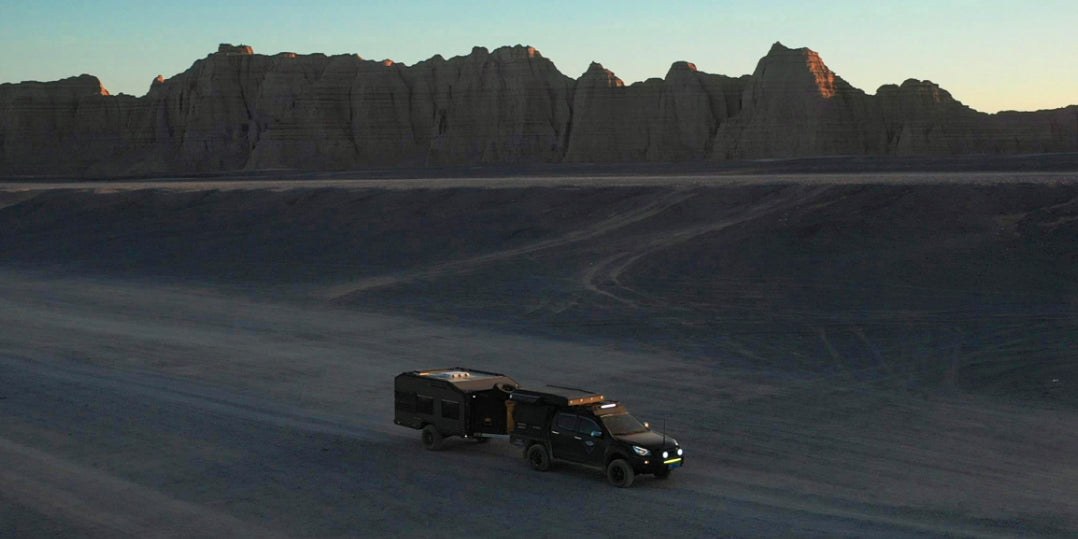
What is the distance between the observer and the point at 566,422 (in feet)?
51.3

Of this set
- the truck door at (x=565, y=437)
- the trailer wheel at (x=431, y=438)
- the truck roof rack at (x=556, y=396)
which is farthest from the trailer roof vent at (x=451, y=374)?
the truck door at (x=565, y=437)

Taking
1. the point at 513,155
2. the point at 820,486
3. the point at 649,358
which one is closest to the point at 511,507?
the point at 820,486

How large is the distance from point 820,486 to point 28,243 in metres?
47.1

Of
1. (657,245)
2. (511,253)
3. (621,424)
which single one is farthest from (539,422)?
(511,253)

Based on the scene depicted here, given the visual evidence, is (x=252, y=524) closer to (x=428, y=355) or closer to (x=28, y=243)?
(x=428, y=355)

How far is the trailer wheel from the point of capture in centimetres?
1689

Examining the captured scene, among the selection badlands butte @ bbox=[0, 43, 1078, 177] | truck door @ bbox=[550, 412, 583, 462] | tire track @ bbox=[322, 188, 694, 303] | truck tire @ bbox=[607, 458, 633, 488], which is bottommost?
truck tire @ bbox=[607, 458, 633, 488]

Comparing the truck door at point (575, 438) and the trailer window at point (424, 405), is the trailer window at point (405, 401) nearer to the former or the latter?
the trailer window at point (424, 405)

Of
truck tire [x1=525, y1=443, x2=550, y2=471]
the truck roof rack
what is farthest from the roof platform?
truck tire [x1=525, y1=443, x2=550, y2=471]

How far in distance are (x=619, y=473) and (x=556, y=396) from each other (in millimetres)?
1367

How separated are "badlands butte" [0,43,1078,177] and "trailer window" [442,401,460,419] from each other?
93930mm

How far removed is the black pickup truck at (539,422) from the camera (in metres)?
15.1

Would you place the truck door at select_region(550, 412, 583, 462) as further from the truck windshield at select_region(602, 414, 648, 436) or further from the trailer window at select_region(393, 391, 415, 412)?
the trailer window at select_region(393, 391, 415, 412)

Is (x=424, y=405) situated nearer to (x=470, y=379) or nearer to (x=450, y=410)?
(x=450, y=410)
